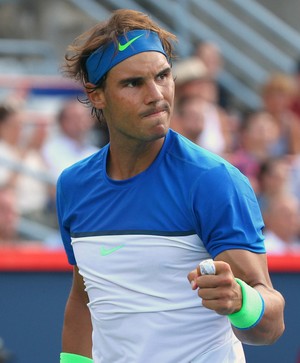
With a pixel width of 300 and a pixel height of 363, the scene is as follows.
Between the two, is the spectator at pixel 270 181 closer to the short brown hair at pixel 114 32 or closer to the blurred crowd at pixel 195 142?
the blurred crowd at pixel 195 142

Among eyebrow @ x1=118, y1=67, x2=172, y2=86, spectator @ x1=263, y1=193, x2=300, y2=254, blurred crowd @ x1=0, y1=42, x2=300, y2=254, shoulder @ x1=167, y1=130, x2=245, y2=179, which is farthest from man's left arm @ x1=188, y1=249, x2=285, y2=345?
spectator @ x1=263, y1=193, x2=300, y2=254

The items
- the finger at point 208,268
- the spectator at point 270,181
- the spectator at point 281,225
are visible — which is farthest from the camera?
the spectator at point 270,181

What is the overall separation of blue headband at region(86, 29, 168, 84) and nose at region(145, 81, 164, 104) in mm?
133

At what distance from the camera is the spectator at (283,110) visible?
29.1ft

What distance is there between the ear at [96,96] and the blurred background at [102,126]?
2871 millimetres

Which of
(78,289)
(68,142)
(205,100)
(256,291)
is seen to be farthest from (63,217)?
(205,100)

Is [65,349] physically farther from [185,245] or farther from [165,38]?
[165,38]

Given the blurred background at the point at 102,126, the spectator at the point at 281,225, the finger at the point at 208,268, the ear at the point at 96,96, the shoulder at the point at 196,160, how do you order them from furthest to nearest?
1. the spectator at the point at 281,225
2. the blurred background at the point at 102,126
3. the ear at the point at 96,96
4. the shoulder at the point at 196,160
5. the finger at the point at 208,268

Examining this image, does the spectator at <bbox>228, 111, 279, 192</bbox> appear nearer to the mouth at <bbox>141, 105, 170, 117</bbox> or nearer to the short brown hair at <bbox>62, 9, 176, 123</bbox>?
the short brown hair at <bbox>62, 9, 176, 123</bbox>

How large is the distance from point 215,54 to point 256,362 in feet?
13.6

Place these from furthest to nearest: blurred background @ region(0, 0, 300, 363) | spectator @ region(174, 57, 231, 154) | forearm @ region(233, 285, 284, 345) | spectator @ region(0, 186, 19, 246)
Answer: spectator @ region(174, 57, 231, 154) < spectator @ region(0, 186, 19, 246) < blurred background @ region(0, 0, 300, 363) < forearm @ region(233, 285, 284, 345)

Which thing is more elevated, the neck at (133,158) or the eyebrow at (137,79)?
the eyebrow at (137,79)

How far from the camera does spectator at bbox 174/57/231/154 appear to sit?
26.3 ft

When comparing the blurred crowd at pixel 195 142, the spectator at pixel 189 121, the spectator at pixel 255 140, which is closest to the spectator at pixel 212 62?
the blurred crowd at pixel 195 142
